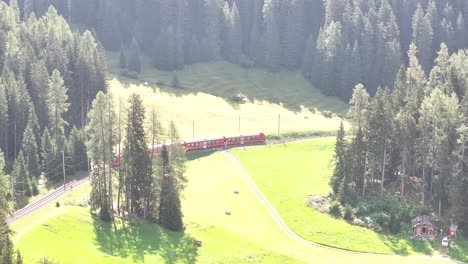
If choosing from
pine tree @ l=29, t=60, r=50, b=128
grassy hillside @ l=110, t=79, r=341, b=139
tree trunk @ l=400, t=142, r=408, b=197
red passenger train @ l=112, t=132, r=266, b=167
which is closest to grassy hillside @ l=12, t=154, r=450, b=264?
tree trunk @ l=400, t=142, r=408, b=197

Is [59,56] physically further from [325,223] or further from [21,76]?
[325,223]

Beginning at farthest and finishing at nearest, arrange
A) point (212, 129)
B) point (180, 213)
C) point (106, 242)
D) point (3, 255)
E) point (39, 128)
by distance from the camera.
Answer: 1. point (212, 129)
2. point (39, 128)
3. point (180, 213)
4. point (106, 242)
5. point (3, 255)

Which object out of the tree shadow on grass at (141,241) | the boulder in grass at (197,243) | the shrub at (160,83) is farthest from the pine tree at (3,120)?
the shrub at (160,83)

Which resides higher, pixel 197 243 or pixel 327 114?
pixel 327 114

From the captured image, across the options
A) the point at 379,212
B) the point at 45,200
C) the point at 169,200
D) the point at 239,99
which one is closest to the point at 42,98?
the point at 45,200

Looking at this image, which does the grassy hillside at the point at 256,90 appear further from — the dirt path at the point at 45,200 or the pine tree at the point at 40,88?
the dirt path at the point at 45,200

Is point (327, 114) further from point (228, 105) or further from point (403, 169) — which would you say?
point (403, 169)

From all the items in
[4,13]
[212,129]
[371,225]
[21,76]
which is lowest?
[371,225]

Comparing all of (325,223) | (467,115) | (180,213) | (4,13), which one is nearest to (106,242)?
(180,213)
